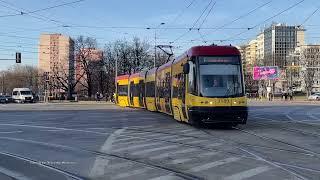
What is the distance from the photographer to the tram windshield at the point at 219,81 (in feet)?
73.6

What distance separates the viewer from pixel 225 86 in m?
22.5

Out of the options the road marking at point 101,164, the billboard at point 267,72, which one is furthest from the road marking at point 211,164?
the billboard at point 267,72

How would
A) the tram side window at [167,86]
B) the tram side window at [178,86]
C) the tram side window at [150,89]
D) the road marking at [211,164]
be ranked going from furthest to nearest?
the tram side window at [150,89], the tram side window at [167,86], the tram side window at [178,86], the road marking at [211,164]

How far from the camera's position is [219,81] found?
22.6m

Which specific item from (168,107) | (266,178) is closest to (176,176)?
(266,178)

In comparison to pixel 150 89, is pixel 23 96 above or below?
below

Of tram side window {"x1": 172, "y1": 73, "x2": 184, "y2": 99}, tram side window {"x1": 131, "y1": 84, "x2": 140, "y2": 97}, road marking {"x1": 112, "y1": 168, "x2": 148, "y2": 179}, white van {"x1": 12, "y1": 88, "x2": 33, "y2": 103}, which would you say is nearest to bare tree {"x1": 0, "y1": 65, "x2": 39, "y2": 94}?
white van {"x1": 12, "y1": 88, "x2": 33, "y2": 103}

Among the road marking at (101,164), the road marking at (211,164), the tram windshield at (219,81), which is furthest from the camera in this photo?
the tram windshield at (219,81)

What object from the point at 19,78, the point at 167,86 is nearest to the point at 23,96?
the point at 19,78

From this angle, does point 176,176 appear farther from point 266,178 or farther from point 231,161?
point 231,161

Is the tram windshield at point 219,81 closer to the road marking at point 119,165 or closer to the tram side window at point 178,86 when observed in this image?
the tram side window at point 178,86

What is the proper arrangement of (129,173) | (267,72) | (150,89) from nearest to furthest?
(129,173)
(150,89)
(267,72)

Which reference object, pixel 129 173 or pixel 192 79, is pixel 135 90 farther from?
pixel 129 173

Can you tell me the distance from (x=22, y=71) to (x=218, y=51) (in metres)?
130
